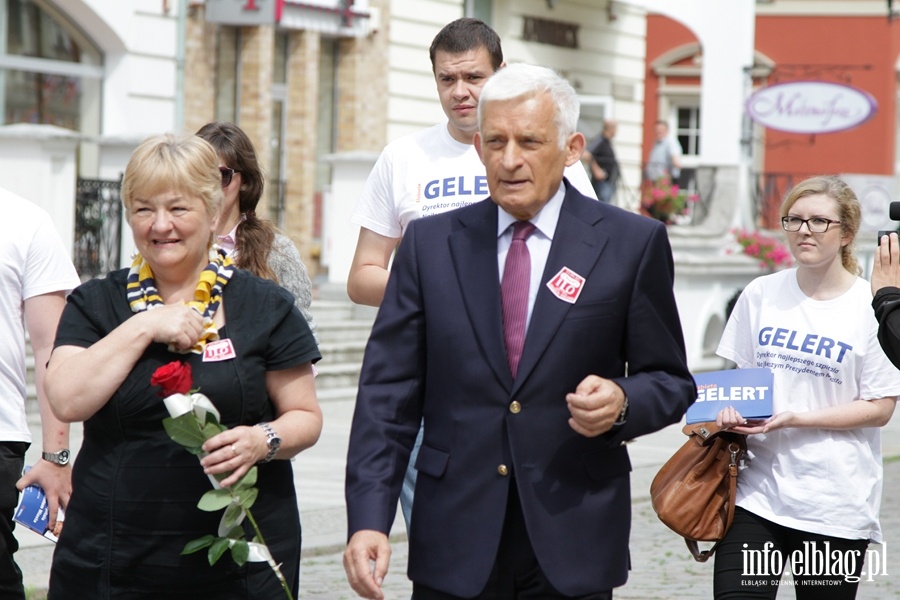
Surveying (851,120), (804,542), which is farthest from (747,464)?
(851,120)

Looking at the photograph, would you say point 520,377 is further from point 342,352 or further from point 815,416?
point 342,352

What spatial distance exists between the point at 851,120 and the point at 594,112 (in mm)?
4953

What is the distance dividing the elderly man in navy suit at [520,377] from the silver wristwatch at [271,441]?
→ 239mm

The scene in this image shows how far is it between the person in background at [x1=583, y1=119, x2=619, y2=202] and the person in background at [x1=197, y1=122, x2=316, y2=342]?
56.0 feet

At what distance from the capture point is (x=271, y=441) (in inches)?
150

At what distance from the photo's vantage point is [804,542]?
17.0 feet

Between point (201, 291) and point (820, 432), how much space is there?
2.35 meters

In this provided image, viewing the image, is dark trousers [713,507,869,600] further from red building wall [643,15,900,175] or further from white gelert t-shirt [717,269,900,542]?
red building wall [643,15,900,175]

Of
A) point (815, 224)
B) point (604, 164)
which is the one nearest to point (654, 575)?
point (815, 224)

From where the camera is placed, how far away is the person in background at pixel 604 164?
22094mm

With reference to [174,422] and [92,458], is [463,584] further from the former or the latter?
[92,458]

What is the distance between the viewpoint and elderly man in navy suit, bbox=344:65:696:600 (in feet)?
11.7

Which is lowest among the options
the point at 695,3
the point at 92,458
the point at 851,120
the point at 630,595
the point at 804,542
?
the point at 630,595

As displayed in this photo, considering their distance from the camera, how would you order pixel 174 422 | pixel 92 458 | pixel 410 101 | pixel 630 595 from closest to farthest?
pixel 174 422, pixel 92 458, pixel 630 595, pixel 410 101
